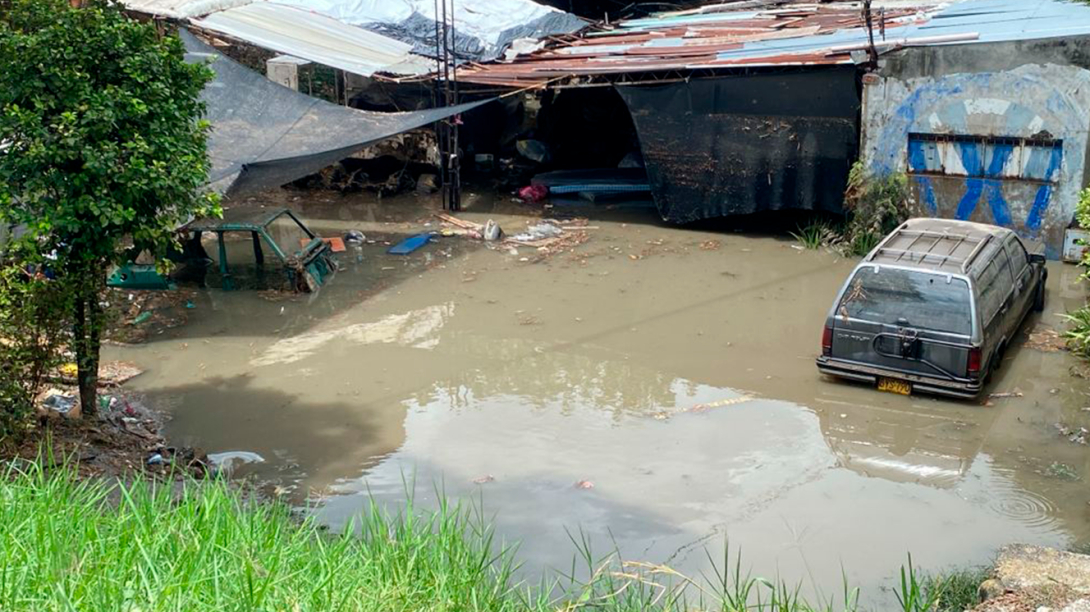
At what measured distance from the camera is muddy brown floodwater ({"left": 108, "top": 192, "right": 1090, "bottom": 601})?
8211 millimetres

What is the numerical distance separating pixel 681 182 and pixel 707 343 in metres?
5.64

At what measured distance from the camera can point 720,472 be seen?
9.10m

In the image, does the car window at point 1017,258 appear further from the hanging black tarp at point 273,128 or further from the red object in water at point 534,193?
the red object in water at point 534,193

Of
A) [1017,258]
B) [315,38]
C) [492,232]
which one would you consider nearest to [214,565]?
[1017,258]

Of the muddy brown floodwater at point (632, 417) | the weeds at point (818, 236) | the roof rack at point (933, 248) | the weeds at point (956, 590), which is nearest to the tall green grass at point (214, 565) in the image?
the weeds at point (956, 590)

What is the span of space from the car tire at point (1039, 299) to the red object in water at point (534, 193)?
30.9 ft

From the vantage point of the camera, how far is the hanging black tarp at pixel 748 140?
1595 cm

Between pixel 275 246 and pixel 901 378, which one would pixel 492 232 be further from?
pixel 901 378

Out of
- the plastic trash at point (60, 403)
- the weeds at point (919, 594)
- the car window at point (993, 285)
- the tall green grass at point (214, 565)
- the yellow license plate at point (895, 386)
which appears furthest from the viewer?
the yellow license plate at point (895, 386)

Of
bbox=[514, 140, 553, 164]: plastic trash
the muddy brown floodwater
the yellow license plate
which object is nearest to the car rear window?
the yellow license plate

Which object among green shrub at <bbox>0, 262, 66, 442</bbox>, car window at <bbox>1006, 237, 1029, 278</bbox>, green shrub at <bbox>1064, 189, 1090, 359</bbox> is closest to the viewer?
green shrub at <bbox>0, 262, 66, 442</bbox>

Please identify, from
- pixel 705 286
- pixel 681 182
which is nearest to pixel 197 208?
pixel 705 286

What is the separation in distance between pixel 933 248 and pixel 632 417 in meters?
3.56

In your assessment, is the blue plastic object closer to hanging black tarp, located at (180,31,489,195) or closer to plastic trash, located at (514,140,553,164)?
hanging black tarp, located at (180,31,489,195)
